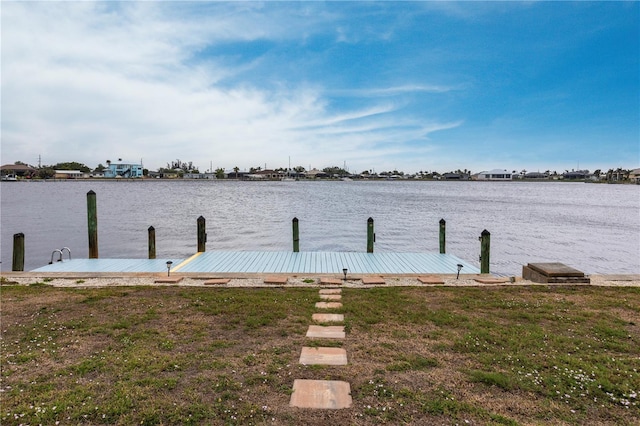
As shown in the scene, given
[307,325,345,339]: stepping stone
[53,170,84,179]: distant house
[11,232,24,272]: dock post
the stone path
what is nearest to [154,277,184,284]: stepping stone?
the stone path

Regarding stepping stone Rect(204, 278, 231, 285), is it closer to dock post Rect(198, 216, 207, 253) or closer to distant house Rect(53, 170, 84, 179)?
dock post Rect(198, 216, 207, 253)

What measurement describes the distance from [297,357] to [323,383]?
73 cm

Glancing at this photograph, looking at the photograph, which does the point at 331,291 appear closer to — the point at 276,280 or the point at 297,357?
the point at 276,280

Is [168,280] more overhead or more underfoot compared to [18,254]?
more underfoot

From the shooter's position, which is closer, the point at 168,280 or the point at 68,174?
the point at 168,280

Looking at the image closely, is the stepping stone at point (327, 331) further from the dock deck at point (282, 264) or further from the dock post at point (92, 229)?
the dock post at point (92, 229)

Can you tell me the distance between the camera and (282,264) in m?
12.8

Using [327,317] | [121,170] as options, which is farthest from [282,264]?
[121,170]

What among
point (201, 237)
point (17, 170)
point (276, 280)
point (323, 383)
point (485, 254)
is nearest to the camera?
point (323, 383)

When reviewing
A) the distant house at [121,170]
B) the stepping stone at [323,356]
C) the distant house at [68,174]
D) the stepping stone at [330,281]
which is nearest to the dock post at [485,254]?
the stepping stone at [330,281]

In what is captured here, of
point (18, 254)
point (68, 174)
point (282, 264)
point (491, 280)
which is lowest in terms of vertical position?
point (282, 264)

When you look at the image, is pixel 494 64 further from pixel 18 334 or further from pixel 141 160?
pixel 141 160

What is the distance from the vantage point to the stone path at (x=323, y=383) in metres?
3.78

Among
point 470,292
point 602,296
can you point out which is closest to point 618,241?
point 602,296
